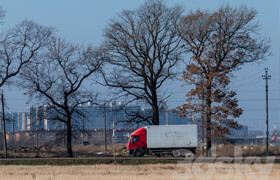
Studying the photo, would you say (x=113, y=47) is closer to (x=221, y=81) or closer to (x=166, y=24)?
(x=166, y=24)

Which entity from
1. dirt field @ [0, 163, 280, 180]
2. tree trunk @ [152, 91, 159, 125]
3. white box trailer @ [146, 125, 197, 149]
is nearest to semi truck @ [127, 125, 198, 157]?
white box trailer @ [146, 125, 197, 149]

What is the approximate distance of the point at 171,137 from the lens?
52969mm

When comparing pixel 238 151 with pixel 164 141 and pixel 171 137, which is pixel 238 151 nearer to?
pixel 171 137

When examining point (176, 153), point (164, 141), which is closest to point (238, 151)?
point (176, 153)

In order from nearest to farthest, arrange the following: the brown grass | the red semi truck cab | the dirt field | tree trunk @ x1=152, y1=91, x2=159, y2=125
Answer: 1. the dirt field
2. the brown grass
3. the red semi truck cab
4. tree trunk @ x1=152, y1=91, x2=159, y2=125

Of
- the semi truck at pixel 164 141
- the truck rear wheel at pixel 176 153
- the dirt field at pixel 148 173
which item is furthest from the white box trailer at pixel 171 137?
the dirt field at pixel 148 173

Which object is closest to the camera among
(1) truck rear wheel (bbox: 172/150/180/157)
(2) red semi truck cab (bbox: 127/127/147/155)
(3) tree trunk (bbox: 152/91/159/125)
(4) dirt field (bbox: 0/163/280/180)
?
(4) dirt field (bbox: 0/163/280/180)

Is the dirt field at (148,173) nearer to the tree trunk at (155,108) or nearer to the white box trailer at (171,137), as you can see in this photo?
the white box trailer at (171,137)

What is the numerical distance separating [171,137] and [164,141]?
84 cm

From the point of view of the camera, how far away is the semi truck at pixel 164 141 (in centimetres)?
5256

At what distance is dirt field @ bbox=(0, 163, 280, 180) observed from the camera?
2702 cm

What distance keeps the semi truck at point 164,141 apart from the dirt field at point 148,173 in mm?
15752

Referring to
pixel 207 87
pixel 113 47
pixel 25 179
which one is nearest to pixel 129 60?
pixel 113 47

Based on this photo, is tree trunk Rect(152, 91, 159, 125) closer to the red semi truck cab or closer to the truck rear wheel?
the red semi truck cab
